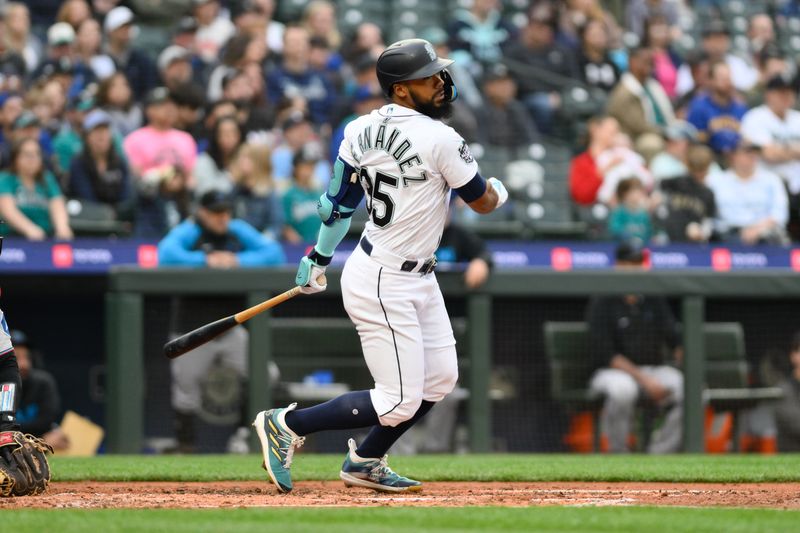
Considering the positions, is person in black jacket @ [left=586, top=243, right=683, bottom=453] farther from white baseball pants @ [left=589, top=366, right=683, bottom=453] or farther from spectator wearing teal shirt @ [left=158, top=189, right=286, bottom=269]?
spectator wearing teal shirt @ [left=158, top=189, right=286, bottom=269]

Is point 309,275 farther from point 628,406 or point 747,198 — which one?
point 747,198

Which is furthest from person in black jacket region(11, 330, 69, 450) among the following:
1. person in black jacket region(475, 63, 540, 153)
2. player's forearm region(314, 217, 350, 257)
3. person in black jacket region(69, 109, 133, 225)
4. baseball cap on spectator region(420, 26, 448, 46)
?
baseball cap on spectator region(420, 26, 448, 46)

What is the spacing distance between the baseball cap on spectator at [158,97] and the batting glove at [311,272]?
5.16 meters

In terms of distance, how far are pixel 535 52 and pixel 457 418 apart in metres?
5.45

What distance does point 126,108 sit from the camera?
10.9 m

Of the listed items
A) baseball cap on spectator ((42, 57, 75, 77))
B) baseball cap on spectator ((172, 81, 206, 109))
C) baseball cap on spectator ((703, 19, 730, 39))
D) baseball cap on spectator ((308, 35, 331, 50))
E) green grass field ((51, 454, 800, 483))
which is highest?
baseball cap on spectator ((703, 19, 730, 39))

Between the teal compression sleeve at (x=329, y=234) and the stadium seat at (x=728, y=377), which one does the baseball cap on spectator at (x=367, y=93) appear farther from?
the teal compression sleeve at (x=329, y=234)

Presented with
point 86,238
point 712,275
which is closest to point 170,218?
point 86,238

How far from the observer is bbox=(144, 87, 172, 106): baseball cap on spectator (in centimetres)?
1060

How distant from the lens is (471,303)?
348 inches

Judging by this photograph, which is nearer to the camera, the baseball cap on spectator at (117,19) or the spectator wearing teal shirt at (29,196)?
the spectator wearing teal shirt at (29,196)

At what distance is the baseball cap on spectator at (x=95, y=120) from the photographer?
10.0 m

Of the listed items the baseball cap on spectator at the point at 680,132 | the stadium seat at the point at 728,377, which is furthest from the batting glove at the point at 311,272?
the baseball cap on spectator at the point at 680,132

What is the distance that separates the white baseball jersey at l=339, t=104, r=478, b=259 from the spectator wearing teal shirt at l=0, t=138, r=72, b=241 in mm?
4461
